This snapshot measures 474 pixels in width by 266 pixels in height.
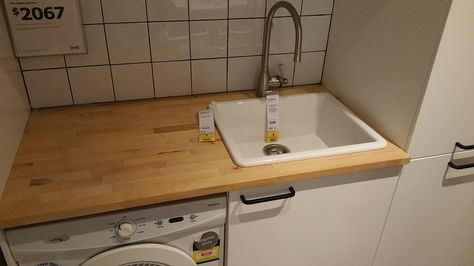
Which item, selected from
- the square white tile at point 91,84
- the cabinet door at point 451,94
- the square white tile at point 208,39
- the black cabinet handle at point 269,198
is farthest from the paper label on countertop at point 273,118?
the square white tile at point 91,84

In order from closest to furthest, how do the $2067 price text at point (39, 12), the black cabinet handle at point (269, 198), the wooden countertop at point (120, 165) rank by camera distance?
the wooden countertop at point (120, 165), the black cabinet handle at point (269, 198), the $2067 price text at point (39, 12)

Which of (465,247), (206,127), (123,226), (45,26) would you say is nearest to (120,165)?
(123,226)

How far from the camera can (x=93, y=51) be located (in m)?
1.32

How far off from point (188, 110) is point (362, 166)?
661mm

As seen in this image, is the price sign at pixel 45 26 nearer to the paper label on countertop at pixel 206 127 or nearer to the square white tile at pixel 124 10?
the square white tile at pixel 124 10

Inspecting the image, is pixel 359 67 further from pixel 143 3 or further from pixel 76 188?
pixel 76 188

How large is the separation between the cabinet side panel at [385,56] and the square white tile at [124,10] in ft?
2.48

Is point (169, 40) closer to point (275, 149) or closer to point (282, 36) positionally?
point (282, 36)

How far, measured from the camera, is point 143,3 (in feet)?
4.22

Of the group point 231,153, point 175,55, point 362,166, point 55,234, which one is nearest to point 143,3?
point 175,55

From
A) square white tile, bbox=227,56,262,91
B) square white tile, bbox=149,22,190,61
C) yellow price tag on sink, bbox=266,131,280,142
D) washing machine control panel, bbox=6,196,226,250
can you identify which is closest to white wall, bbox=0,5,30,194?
washing machine control panel, bbox=6,196,226,250

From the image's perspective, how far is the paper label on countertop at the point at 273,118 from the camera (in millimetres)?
1396

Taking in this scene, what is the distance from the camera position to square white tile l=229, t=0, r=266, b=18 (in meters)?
1.38

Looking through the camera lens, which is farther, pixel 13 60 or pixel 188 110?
pixel 188 110
